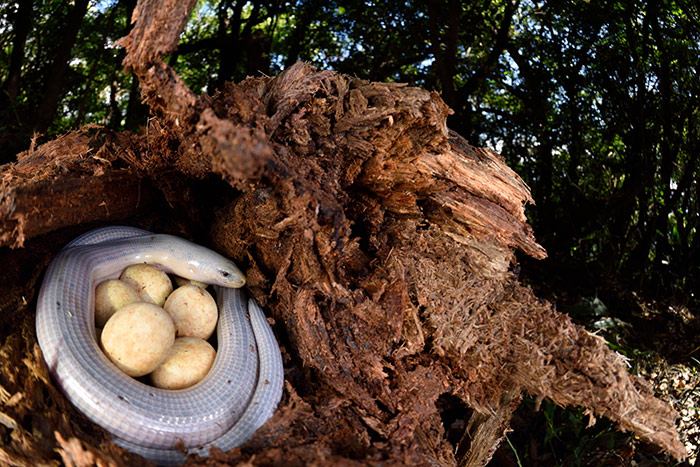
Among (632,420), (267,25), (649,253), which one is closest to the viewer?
(632,420)

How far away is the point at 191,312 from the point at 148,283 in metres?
0.32

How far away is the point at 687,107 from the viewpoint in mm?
4859

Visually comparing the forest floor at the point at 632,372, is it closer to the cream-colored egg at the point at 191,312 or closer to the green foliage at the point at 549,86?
the green foliage at the point at 549,86

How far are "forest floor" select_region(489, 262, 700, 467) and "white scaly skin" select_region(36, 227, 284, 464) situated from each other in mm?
1873

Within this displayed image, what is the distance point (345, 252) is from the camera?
2428 mm

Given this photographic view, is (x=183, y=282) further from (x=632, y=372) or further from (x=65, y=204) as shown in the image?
(x=632, y=372)

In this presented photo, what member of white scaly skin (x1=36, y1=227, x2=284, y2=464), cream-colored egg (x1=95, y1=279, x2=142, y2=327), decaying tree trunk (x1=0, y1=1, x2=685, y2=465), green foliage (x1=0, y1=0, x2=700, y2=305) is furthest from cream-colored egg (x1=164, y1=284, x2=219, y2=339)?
green foliage (x1=0, y1=0, x2=700, y2=305)

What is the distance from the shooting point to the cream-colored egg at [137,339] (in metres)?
2.08

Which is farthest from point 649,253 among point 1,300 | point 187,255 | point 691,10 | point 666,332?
point 1,300

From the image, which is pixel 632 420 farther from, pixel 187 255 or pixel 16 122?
pixel 16 122

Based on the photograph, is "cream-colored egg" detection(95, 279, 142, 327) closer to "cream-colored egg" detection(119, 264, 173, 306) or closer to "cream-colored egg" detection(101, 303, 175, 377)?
"cream-colored egg" detection(119, 264, 173, 306)

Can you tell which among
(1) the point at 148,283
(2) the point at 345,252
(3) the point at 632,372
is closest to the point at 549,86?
(3) the point at 632,372

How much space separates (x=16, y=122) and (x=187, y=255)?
5136mm

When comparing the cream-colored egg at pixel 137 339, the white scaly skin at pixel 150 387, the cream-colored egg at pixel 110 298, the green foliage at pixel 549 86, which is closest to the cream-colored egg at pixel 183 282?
the white scaly skin at pixel 150 387
